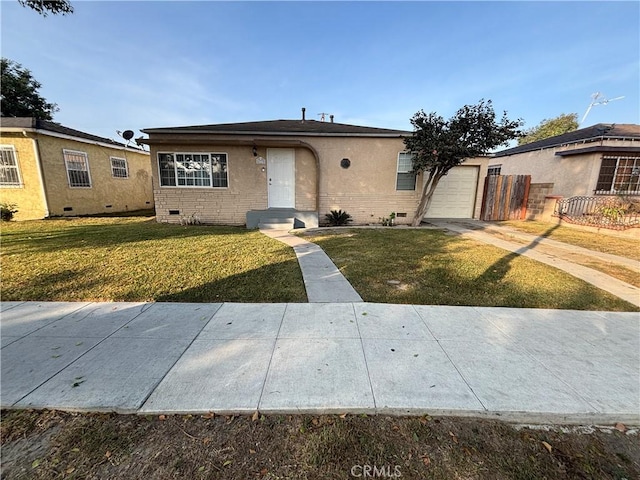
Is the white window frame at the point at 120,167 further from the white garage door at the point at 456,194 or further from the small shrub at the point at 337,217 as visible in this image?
the white garage door at the point at 456,194

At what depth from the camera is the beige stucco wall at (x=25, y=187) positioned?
1055 cm

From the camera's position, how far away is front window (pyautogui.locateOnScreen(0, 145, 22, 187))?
34.7 feet

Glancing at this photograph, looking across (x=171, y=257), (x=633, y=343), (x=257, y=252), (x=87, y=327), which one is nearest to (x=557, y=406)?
(x=633, y=343)

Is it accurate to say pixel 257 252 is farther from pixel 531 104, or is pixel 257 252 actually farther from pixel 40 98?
pixel 40 98

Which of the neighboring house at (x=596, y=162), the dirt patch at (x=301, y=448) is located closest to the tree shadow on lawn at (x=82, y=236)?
the dirt patch at (x=301, y=448)

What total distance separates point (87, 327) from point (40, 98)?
104 ft

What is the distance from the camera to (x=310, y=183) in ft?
35.6

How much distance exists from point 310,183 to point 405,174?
3.93 m

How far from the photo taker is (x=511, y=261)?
585 cm

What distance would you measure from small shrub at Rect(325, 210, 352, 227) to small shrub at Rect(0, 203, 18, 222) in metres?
12.5

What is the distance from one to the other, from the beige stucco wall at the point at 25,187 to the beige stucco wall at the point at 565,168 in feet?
78.8

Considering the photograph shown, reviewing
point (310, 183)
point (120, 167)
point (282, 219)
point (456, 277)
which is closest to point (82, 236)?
point (282, 219)

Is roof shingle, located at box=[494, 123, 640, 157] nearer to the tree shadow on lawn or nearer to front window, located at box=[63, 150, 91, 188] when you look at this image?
the tree shadow on lawn

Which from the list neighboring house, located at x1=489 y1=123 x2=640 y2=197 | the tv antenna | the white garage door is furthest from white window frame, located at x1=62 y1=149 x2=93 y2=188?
the tv antenna
